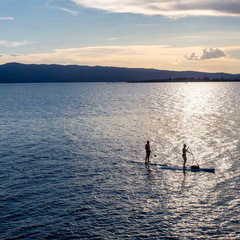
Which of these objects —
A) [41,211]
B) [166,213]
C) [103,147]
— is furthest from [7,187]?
[103,147]

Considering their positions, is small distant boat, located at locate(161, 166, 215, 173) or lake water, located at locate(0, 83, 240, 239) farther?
small distant boat, located at locate(161, 166, 215, 173)

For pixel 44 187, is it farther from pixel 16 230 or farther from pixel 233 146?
pixel 233 146

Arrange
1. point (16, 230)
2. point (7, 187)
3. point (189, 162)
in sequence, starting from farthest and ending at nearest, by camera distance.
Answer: point (189, 162) → point (7, 187) → point (16, 230)

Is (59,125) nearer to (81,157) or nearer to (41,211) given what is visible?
(81,157)

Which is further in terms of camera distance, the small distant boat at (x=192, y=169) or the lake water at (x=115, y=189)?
the small distant boat at (x=192, y=169)

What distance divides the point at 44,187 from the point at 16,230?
7.21 m

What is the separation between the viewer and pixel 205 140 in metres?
45.5

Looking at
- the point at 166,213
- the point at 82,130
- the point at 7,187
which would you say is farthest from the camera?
the point at 82,130

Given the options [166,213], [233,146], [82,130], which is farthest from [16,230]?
[82,130]

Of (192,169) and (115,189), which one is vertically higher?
(192,169)

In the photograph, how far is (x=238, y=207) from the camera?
21906 mm

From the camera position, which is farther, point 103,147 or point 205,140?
point 205,140

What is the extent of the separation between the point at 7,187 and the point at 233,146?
3068cm

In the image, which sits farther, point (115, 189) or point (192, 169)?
point (192, 169)
